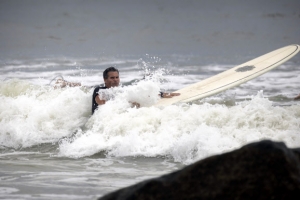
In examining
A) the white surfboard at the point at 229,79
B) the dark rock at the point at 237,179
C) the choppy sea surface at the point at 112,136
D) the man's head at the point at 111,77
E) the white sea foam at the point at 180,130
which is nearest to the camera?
the dark rock at the point at 237,179

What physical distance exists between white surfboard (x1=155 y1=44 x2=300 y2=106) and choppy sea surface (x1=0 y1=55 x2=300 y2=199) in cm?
74

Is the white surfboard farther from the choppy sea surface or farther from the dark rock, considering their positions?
the dark rock

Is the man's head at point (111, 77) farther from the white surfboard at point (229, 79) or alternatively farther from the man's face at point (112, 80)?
the white surfboard at point (229, 79)

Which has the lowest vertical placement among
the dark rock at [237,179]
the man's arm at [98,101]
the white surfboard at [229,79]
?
the dark rock at [237,179]

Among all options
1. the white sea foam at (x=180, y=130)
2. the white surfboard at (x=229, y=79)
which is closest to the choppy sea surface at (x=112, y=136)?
the white sea foam at (x=180, y=130)

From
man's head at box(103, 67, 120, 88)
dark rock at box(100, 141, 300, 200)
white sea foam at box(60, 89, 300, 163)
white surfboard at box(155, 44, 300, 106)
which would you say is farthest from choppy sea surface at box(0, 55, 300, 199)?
dark rock at box(100, 141, 300, 200)

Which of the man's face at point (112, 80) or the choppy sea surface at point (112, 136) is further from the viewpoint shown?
the man's face at point (112, 80)

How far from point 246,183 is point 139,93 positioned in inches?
203

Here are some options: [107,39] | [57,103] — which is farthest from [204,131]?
[107,39]

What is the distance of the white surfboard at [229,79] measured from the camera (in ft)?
27.5

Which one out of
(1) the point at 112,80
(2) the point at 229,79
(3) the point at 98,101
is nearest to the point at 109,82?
(1) the point at 112,80

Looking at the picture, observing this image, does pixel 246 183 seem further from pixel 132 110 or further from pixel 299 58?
pixel 299 58

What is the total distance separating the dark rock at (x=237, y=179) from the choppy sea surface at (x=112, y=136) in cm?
179

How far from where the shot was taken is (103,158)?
6086 mm
